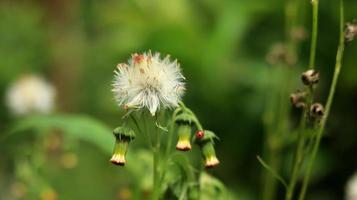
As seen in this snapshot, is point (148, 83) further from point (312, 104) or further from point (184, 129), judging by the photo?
point (312, 104)

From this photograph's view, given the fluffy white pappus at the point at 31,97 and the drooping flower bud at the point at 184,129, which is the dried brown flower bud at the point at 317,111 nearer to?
the drooping flower bud at the point at 184,129

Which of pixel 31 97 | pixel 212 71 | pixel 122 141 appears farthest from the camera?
pixel 212 71

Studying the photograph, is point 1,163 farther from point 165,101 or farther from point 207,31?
point 165,101

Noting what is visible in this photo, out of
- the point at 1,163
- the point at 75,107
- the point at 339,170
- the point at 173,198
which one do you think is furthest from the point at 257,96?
the point at 173,198

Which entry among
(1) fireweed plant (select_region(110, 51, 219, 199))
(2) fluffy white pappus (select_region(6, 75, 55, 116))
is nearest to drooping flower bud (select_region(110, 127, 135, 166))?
(1) fireweed plant (select_region(110, 51, 219, 199))

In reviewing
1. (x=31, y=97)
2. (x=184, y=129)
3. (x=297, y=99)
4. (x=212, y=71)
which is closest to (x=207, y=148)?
(x=184, y=129)

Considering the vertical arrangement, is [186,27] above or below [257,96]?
above

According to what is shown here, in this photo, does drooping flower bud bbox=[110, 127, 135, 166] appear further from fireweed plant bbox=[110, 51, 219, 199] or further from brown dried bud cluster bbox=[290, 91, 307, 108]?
brown dried bud cluster bbox=[290, 91, 307, 108]
